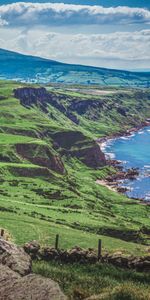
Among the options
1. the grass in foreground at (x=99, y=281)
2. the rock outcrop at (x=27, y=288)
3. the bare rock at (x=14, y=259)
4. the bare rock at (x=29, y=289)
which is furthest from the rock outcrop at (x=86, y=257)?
the bare rock at (x=29, y=289)

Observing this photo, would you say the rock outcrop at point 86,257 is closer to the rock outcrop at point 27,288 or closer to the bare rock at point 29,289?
the rock outcrop at point 27,288

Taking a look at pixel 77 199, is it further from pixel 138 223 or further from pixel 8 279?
pixel 8 279

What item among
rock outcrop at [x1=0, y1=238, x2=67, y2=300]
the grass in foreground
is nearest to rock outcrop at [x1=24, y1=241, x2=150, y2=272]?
the grass in foreground

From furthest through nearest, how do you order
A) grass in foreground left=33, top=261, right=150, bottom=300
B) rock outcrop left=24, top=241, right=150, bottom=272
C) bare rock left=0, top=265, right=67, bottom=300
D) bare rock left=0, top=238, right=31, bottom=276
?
1. rock outcrop left=24, top=241, right=150, bottom=272
2. bare rock left=0, top=238, right=31, bottom=276
3. grass in foreground left=33, top=261, right=150, bottom=300
4. bare rock left=0, top=265, right=67, bottom=300

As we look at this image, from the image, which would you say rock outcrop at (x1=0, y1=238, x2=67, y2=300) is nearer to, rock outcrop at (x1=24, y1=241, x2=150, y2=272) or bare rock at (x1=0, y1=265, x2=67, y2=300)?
bare rock at (x1=0, y1=265, x2=67, y2=300)

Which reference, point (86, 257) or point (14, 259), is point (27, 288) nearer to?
point (14, 259)

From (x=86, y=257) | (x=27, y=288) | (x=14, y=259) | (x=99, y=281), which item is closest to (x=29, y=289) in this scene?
(x=27, y=288)

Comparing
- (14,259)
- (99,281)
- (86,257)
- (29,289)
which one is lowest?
(29,289)

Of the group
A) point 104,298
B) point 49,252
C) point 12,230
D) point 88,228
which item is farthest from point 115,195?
point 104,298
